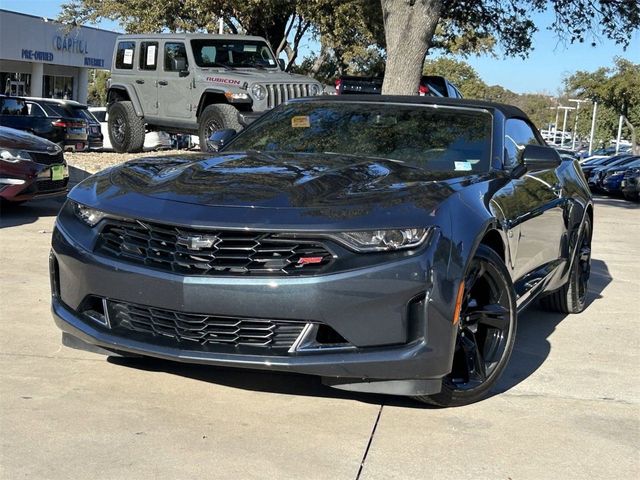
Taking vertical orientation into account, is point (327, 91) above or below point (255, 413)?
above

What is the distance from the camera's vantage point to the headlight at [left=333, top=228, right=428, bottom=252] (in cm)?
351

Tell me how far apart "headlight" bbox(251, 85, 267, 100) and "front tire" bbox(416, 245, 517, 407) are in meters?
10.00

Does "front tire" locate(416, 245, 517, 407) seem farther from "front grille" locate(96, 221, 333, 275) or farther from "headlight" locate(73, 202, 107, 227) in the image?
"headlight" locate(73, 202, 107, 227)

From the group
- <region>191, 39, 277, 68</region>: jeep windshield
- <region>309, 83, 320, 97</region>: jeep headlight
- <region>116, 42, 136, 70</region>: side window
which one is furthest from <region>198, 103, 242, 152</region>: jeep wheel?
<region>116, 42, 136, 70</region>: side window

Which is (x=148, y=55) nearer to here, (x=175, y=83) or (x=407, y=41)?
(x=175, y=83)

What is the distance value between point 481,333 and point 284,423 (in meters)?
1.12

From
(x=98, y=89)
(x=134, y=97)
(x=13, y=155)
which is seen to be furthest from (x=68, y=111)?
(x=98, y=89)

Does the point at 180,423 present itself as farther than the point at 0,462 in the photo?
Yes

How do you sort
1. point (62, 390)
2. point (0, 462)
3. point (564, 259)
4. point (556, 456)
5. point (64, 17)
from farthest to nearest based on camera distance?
point (64, 17) < point (564, 259) < point (62, 390) < point (556, 456) < point (0, 462)

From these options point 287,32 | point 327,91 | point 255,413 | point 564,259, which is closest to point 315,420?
point 255,413

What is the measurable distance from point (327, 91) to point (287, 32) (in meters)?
12.7

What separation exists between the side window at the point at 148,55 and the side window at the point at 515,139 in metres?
10.9

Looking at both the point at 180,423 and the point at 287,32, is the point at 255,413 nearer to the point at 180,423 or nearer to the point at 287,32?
the point at 180,423

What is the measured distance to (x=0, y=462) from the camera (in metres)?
3.20
